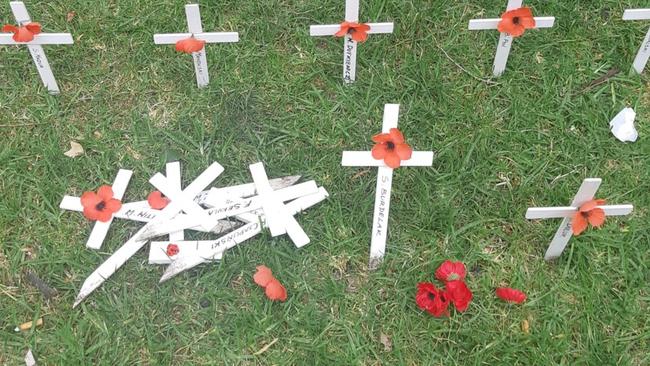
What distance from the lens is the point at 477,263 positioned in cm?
293

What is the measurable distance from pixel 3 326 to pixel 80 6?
189cm

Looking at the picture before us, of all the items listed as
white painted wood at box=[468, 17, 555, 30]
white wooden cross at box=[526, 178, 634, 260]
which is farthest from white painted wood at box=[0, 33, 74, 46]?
white wooden cross at box=[526, 178, 634, 260]

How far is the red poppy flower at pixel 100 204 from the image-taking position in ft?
9.74

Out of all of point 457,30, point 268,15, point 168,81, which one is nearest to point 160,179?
point 168,81

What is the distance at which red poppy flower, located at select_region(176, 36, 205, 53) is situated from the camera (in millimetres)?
3088

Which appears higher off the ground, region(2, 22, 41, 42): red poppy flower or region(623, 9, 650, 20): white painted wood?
region(623, 9, 650, 20): white painted wood

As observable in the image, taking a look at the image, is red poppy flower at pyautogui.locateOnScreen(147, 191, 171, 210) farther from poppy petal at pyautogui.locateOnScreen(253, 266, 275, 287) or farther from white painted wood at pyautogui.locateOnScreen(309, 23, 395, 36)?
white painted wood at pyautogui.locateOnScreen(309, 23, 395, 36)

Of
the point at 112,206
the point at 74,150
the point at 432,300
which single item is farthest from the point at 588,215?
the point at 74,150

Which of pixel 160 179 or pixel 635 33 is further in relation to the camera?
pixel 635 33

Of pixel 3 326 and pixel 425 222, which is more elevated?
pixel 425 222

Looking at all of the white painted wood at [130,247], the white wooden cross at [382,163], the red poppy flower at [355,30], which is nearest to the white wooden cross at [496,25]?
the red poppy flower at [355,30]

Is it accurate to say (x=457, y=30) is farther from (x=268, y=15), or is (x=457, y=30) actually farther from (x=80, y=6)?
(x=80, y=6)

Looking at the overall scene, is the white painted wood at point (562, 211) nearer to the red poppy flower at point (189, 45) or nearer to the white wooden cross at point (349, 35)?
the white wooden cross at point (349, 35)

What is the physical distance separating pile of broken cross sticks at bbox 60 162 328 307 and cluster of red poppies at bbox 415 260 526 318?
582mm
